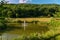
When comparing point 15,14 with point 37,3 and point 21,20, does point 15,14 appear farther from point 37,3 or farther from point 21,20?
point 37,3

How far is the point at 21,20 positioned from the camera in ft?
89.6

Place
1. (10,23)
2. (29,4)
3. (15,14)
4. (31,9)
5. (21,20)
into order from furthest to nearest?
(29,4)
(31,9)
(15,14)
(21,20)
(10,23)

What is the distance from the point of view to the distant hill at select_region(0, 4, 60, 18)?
100 feet

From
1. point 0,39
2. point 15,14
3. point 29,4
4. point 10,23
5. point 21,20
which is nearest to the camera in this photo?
point 0,39

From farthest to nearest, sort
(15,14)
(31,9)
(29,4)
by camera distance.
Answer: (29,4) → (31,9) → (15,14)

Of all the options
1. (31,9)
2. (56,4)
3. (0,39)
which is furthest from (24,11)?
(0,39)

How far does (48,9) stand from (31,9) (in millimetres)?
2543

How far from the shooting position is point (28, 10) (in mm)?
31750

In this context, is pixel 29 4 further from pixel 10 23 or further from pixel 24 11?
pixel 10 23

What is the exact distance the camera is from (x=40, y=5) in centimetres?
3416

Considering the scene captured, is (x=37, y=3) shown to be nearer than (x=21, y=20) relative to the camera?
No

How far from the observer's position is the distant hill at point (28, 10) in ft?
100

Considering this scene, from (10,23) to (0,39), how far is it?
9.82 metres

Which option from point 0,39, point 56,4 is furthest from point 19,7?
point 0,39
